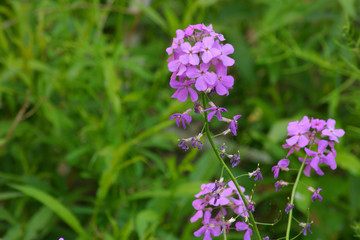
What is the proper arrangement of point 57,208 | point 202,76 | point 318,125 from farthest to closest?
point 57,208 < point 318,125 < point 202,76

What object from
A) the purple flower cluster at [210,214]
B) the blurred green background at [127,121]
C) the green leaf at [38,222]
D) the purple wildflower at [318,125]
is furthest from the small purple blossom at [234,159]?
the green leaf at [38,222]

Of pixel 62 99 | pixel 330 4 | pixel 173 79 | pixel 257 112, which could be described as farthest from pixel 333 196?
pixel 173 79

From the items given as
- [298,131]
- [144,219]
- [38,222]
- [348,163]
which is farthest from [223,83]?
[348,163]

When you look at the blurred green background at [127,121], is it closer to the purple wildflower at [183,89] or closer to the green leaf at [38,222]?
the green leaf at [38,222]

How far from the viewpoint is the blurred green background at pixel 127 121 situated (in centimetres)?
170

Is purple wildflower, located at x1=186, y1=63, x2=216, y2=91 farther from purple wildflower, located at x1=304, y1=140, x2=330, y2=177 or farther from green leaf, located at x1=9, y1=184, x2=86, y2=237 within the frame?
green leaf, located at x1=9, y1=184, x2=86, y2=237

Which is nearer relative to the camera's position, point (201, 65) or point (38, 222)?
point (201, 65)

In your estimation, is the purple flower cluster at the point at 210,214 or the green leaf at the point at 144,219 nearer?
the purple flower cluster at the point at 210,214

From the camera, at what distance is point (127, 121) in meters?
1.92

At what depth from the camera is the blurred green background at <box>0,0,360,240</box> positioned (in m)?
1.70

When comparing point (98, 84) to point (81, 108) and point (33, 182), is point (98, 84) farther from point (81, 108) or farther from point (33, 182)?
point (33, 182)

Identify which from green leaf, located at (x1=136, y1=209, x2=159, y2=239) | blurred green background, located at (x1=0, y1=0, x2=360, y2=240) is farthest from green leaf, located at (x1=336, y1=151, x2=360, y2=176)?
green leaf, located at (x1=136, y1=209, x2=159, y2=239)

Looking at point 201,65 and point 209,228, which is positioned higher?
point 201,65

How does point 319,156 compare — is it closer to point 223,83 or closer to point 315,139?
point 315,139
